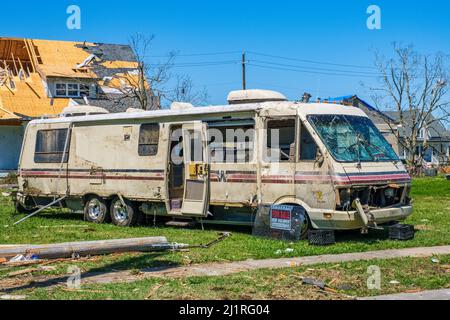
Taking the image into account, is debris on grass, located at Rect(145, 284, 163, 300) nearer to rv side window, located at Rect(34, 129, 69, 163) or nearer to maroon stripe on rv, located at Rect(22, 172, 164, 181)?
maroon stripe on rv, located at Rect(22, 172, 164, 181)

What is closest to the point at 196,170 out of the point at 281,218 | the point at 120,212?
the point at 281,218

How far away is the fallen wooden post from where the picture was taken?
966 centimetres

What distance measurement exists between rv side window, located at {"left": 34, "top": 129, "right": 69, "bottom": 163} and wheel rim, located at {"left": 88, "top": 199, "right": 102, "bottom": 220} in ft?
4.86

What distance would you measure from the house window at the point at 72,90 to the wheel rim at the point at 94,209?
2238cm

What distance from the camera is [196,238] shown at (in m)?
13.1

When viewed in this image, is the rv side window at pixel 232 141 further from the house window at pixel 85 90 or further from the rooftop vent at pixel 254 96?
the house window at pixel 85 90

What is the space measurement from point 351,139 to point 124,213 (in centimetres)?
635

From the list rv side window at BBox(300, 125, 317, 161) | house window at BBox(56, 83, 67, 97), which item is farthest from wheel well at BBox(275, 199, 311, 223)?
house window at BBox(56, 83, 67, 97)

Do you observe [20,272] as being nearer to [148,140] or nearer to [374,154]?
[148,140]

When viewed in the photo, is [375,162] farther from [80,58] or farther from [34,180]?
[80,58]

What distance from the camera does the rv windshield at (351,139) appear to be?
12.5 m

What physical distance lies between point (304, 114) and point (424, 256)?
3729 millimetres

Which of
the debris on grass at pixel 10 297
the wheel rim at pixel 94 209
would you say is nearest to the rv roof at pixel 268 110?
the wheel rim at pixel 94 209
